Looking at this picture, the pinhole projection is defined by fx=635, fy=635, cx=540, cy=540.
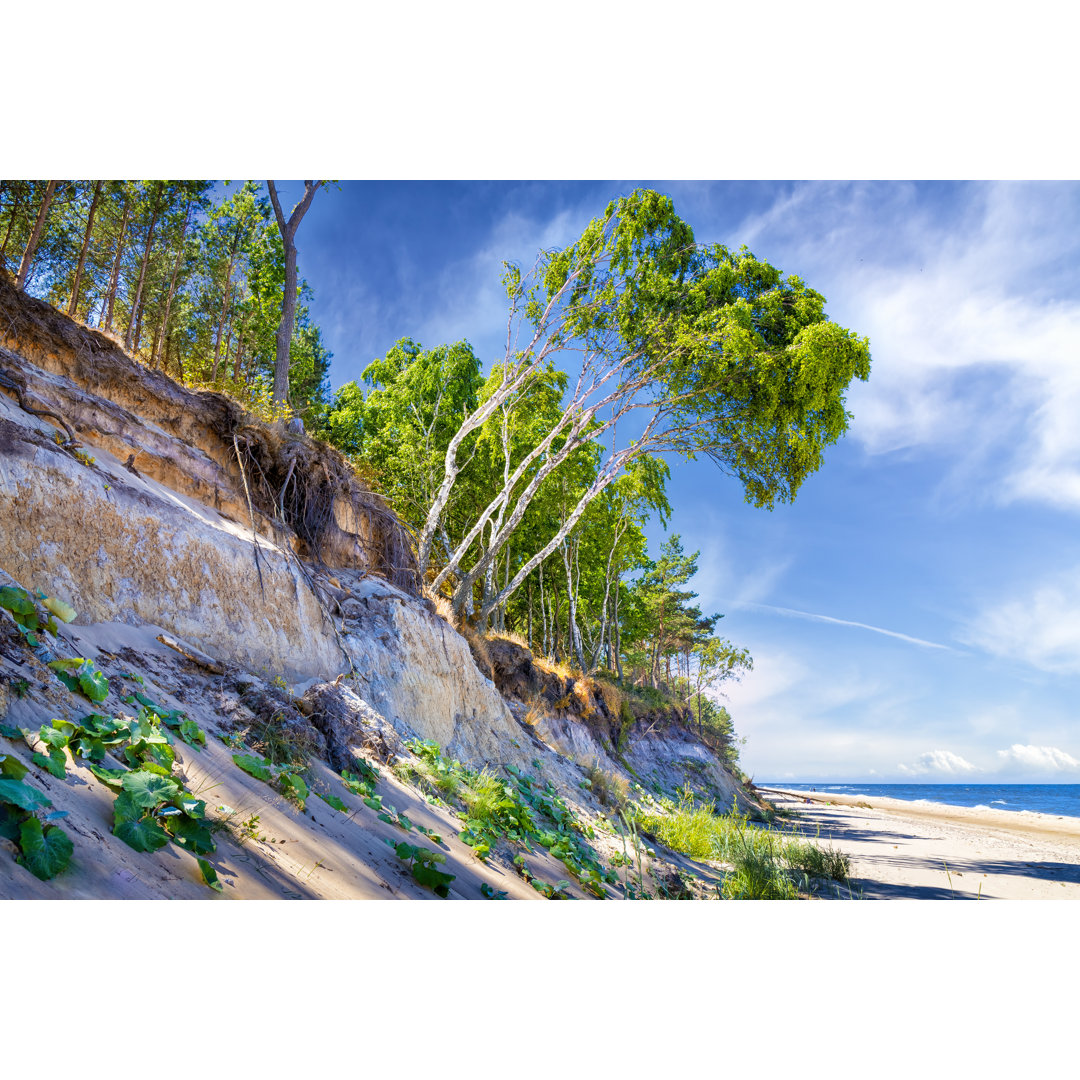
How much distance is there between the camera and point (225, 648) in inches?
202

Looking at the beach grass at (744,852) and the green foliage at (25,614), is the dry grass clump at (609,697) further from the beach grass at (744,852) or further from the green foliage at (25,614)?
the green foliage at (25,614)

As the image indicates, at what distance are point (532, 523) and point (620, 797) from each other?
9862 millimetres

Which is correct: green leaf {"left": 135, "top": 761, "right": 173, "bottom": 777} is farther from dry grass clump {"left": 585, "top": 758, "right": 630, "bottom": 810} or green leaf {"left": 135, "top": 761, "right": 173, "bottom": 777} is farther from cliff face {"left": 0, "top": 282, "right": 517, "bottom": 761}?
dry grass clump {"left": 585, "top": 758, "right": 630, "bottom": 810}

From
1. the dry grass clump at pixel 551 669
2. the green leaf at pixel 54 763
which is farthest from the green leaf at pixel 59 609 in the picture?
the dry grass clump at pixel 551 669

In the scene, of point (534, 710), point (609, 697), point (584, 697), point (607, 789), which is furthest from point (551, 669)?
point (607, 789)

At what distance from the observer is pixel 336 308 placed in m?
8.57

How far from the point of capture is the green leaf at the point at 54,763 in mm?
2188

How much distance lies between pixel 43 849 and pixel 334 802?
6.78 ft

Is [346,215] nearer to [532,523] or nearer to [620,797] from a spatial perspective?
[620,797]

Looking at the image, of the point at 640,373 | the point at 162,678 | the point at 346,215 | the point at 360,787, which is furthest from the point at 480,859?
the point at 640,373

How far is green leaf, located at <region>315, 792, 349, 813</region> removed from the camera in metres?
3.68

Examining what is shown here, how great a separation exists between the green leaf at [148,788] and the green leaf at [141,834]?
0.18 feet

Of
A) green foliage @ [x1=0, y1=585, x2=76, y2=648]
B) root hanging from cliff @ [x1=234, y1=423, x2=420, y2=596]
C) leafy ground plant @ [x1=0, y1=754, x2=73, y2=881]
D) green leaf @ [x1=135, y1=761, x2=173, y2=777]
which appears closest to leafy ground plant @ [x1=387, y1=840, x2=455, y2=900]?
green leaf @ [x1=135, y1=761, x2=173, y2=777]

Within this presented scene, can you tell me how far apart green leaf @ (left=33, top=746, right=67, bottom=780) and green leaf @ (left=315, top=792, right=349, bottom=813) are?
5.44 feet
